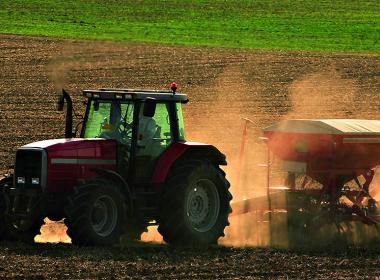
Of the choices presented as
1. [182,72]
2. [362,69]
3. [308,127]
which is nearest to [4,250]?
[308,127]

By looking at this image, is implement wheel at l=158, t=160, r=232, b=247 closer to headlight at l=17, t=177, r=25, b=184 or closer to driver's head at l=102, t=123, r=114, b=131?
driver's head at l=102, t=123, r=114, b=131

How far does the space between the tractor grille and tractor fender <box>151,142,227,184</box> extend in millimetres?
1550

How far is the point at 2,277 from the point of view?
38.4ft

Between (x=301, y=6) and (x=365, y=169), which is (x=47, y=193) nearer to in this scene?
(x=365, y=169)

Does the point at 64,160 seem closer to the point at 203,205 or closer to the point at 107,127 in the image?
the point at 107,127

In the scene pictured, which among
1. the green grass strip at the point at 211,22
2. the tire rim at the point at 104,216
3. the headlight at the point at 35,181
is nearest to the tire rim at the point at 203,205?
the tire rim at the point at 104,216

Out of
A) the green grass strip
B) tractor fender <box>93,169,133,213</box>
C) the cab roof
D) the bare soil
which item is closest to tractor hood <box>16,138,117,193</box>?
tractor fender <box>93,169,133,213</box>

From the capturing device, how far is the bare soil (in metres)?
12.7

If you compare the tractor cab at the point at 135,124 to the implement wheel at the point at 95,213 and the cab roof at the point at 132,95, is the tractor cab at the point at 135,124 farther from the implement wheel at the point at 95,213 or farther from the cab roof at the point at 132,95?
the implement wheel at the point at 95,213

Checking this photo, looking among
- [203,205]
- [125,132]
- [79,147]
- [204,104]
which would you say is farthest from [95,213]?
[204,104]

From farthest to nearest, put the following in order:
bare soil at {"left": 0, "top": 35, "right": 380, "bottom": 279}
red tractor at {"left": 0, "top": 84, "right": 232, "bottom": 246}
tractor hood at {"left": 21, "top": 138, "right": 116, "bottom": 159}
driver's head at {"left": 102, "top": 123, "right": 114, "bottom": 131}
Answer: driver's head at {"left": 102, "top": 123, "right": 114, "bottom": 131}, tractor hood at {"left": 21, "top": 138, "right": 116, "bottom": 159}, red tractor at {"left": 0, "top": 84, "right": 232, "bottom": 246}, bare soil at {"left": 0, "top": 35, "right": 380, "bottom": 279}

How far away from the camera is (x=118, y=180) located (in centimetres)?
1437

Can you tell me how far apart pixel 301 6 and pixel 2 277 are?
45911 millimetres

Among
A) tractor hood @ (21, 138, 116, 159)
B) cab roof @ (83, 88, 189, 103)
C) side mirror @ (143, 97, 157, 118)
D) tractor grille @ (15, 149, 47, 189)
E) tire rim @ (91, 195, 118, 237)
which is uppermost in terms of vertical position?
cab roof @ (83, 88, 189, 103)
